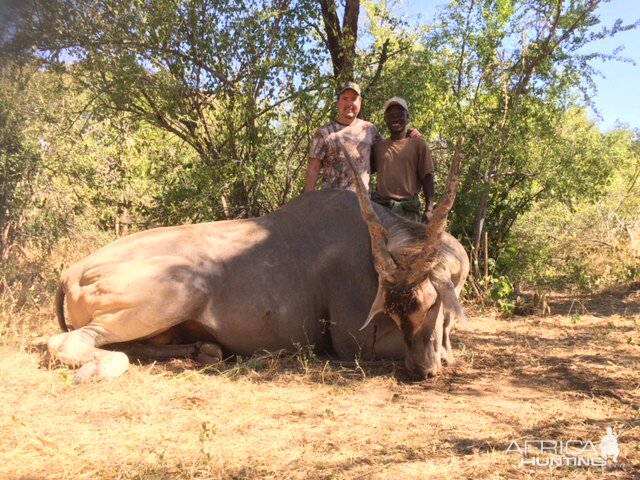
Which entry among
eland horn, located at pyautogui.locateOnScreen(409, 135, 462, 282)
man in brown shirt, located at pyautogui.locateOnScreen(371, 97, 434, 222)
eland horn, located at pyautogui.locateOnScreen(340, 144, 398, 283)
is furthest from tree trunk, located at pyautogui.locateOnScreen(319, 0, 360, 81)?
eland horn, located at pyautogui.locateOnScreen(409, 135, 462, 282)

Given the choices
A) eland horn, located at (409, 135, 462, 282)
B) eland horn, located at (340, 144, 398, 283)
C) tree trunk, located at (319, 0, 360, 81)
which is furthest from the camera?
tree trunk, located at (319, 0, 360, 81)

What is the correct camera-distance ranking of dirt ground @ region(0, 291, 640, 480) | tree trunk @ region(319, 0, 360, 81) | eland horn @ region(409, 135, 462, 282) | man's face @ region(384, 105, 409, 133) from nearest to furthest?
dirt ground @ region(0, 291, 640, 480), eland horn @ region(409, 135, 462, 282), man's face @ region(384, 105, 409, 133), tree trunk @ region(319, 0, 360, 81)

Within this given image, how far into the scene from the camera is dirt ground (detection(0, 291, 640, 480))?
3.03 m

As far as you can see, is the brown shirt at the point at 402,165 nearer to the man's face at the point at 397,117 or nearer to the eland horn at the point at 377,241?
the man's face at the point at 397,117

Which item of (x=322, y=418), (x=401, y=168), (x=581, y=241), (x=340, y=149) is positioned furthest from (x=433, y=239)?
(x=581, y=241)

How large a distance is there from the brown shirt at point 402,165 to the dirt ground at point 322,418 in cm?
181

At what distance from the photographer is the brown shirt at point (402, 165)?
6387 mm

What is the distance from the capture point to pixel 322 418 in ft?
12.5

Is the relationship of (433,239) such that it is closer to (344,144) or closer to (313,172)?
(344,144)

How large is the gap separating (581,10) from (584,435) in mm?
7056

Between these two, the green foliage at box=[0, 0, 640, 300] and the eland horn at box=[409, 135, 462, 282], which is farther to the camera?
the green foliage at box=[0, 0, 640, 300]

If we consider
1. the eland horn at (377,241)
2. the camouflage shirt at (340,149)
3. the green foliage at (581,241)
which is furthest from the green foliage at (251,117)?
the eland horn at (377,241)

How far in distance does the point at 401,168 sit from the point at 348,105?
0.93 metres

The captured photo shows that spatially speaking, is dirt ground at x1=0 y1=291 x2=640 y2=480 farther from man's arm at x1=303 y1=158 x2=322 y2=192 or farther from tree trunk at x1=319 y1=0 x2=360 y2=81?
tree trunk at x1=319 y1=0 x2=360 y2=81
